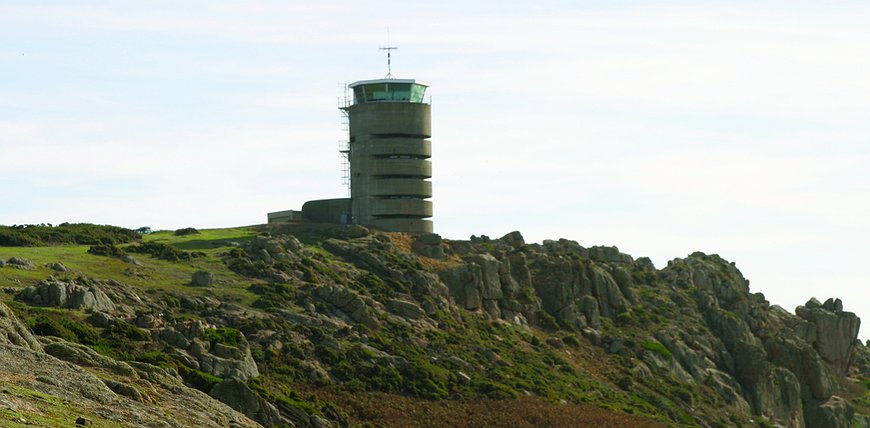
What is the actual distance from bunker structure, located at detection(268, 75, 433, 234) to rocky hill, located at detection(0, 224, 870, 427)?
3516 mm

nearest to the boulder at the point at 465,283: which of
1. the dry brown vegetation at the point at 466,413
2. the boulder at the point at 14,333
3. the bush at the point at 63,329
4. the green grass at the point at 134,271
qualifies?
the green grass at the point at 134,271

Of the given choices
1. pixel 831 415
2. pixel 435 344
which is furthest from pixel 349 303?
pixel 831 415

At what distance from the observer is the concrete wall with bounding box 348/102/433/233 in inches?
4924

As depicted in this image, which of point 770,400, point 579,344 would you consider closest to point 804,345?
point 770,400

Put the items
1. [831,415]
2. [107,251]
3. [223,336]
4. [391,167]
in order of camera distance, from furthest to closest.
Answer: [831,415] < [391,167] < [107,251] < [223,336]

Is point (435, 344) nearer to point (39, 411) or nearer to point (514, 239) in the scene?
point (514, 239)

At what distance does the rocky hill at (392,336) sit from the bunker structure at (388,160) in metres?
3.52

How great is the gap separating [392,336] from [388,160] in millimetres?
30379

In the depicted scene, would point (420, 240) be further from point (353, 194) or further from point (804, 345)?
point (804, 345)

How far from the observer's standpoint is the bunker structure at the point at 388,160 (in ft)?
411

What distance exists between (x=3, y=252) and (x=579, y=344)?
48.6m

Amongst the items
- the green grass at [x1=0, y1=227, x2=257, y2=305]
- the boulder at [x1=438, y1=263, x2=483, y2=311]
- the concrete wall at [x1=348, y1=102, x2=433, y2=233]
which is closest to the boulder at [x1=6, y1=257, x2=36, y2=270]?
the green grass at [x1=0, y1=227, x2=257, y2=305]

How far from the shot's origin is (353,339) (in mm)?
93125

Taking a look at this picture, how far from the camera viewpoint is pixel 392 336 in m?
97.9
